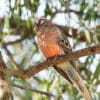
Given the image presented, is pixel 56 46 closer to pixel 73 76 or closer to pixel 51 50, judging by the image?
pixel 51 50

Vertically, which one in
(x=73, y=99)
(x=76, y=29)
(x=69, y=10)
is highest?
(x=69, y=10)

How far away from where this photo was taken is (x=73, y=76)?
8.25 feet

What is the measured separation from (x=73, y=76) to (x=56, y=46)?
0.67 feet

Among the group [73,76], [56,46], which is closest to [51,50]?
[56,46]

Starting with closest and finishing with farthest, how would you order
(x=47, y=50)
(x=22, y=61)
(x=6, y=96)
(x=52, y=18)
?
(x=6, y=96), (x=22, y=61), (x=47, y=50), (x=52, y=18)

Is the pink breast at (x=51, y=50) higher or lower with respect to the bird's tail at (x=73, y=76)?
higher

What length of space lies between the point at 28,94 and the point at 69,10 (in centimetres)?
85

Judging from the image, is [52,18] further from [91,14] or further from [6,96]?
[6,96]

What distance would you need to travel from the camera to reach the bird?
2.49 m

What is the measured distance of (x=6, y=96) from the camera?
191 centimetres

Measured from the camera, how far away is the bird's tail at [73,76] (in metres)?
2.36

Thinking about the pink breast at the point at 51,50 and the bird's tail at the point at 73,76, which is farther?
the pink breast at the point at 51,50

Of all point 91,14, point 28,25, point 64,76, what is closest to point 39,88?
point 64,76

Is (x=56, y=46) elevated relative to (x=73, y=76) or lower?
elevated
